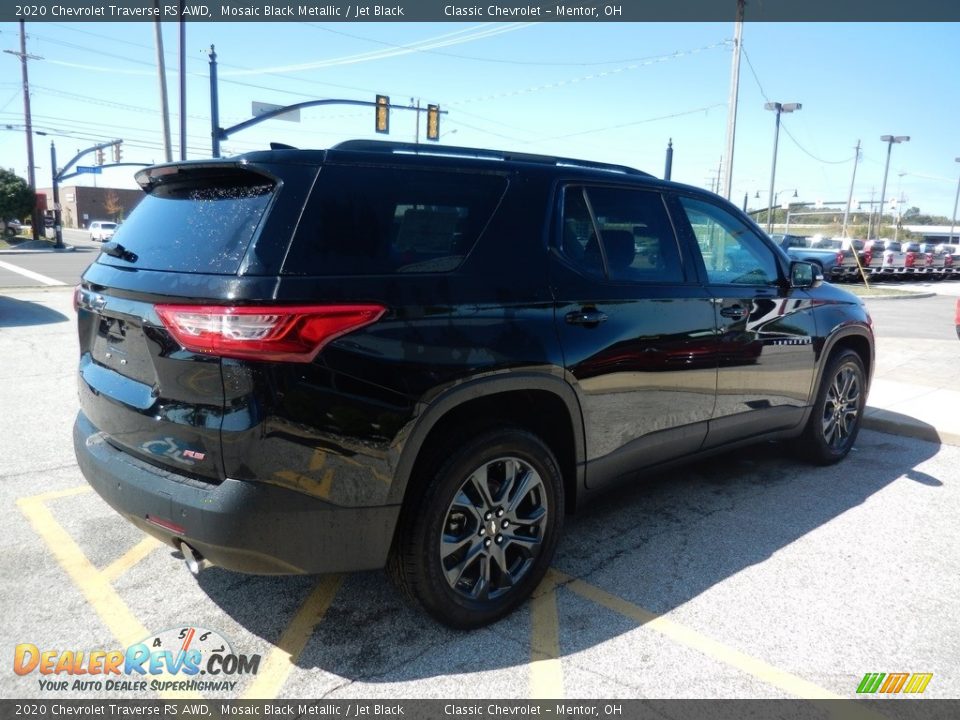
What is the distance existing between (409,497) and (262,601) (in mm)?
953

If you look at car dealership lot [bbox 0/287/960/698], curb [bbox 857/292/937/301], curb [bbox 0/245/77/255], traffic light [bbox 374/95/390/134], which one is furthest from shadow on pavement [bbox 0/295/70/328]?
curb [bbox 0/245/77/255]

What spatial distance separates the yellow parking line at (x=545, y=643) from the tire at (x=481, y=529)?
11 centimetres

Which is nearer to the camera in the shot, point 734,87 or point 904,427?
point 904,427

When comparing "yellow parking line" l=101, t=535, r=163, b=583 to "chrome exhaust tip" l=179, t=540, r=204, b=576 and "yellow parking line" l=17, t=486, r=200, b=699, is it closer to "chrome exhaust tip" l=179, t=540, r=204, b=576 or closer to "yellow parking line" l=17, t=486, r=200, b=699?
"yellow parking line" l=17, t=486, r=200, b=699

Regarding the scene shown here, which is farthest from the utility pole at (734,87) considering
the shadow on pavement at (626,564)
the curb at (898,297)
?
the shadow on pavement at (626,564)

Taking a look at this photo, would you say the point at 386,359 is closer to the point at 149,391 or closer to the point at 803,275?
the point at 149,391

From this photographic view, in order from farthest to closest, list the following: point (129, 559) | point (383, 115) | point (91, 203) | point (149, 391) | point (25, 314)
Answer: point (91, 203), point (383, 115), point (25, 314), point (129, 559), point (149, 391)

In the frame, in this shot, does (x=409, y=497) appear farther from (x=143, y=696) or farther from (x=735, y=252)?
(x=735, y=252)

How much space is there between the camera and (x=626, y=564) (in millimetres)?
3463

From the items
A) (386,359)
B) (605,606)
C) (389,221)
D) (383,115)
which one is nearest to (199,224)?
(389,221)

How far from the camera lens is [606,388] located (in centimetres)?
316

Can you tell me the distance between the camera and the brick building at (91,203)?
87875 millimetres

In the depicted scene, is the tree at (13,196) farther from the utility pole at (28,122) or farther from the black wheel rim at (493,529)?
the black wheel rim at (493,529)

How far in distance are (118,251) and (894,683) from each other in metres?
3.40
